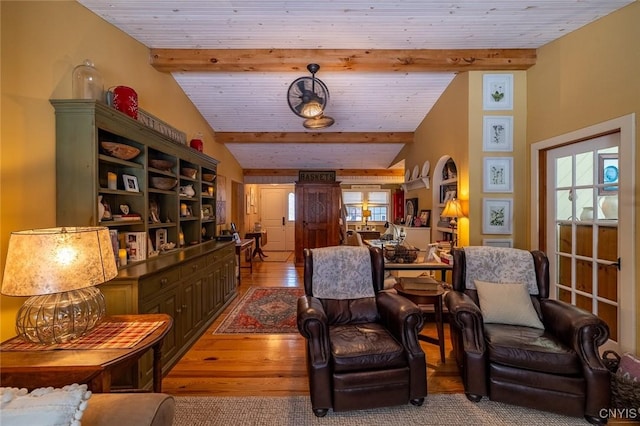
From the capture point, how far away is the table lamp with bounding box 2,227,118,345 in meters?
1.27

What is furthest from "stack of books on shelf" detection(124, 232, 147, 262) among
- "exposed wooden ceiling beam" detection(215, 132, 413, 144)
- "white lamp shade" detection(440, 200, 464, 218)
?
"white lamp shade" detection(440, 200, 464, 218)

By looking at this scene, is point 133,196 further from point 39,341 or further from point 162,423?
point 162,423

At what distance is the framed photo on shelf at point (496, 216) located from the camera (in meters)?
3.12

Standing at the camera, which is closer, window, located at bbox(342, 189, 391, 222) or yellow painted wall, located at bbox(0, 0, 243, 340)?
yellow painted wall, located at bbox(0, 0, 243, 340)

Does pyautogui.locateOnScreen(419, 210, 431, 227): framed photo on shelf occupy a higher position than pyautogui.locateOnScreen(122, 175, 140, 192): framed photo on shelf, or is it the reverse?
pyautogui.locateOnScreen(122, 175, 140, 192): framed photo on shelf

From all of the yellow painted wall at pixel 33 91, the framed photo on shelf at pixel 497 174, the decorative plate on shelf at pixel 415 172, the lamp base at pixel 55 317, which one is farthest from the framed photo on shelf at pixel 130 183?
the decorative plate on shelf at pixel 415 172

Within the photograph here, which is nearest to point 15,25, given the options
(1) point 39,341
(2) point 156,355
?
(1) point 39,341

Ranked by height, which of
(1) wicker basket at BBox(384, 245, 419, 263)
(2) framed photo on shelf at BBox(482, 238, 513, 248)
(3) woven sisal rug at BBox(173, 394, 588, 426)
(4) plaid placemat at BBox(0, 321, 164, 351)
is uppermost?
(2) framed photo on shelf at BBox(482, 238, 513, 248)

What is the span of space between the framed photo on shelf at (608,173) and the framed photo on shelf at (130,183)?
386cm

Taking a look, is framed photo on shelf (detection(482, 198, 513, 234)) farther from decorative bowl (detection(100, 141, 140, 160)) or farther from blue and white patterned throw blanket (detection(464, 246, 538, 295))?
decorative bowl (detection(100, 141, 140, 160))

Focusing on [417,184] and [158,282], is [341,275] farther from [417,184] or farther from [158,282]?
[417,184]

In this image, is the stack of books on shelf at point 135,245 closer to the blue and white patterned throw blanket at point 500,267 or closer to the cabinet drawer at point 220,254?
the cabinet drawer at point 220,254

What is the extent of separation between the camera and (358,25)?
8.14 ft

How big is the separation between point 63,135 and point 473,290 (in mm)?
3157
